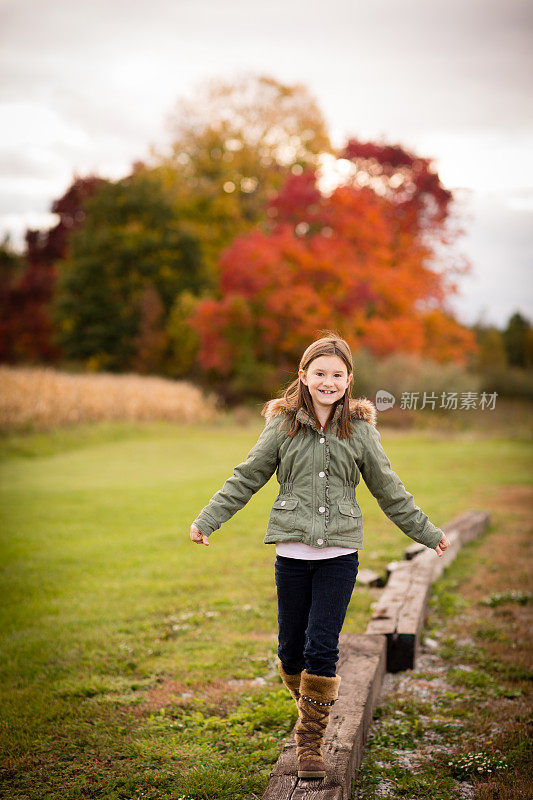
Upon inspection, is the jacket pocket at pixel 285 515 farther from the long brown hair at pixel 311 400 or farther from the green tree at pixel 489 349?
the green tree at pixel 489 349

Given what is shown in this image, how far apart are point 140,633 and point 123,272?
26.2 m

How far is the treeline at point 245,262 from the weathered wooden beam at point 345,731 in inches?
371

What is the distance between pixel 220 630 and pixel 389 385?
1173 centimetres

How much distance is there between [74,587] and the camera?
5879 millimetres

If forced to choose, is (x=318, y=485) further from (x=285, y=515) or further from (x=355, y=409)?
(x=355, y=409)

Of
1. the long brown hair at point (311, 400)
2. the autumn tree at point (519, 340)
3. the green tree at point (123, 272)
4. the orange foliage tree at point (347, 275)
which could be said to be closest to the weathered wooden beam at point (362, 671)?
the long brown hair at point (311, 400)

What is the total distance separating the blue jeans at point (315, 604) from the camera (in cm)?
282

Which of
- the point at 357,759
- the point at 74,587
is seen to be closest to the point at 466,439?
the point at 74,587

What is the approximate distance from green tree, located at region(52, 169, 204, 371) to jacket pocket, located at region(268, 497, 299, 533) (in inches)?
1025

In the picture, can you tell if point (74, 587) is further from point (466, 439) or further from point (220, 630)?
point (466, 439)

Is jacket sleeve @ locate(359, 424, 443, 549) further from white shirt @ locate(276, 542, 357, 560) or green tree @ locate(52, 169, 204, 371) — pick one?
green tree @ locate(52, 169, 204, 371)

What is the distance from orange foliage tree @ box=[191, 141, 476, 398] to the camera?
17.4 m

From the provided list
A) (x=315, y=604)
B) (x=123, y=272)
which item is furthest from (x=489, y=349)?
(x=123, y=272)

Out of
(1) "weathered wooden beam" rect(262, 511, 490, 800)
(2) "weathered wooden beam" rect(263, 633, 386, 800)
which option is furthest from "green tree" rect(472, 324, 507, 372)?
(2) "weathered wooden beam" rect(263, 633, 386, 800)
